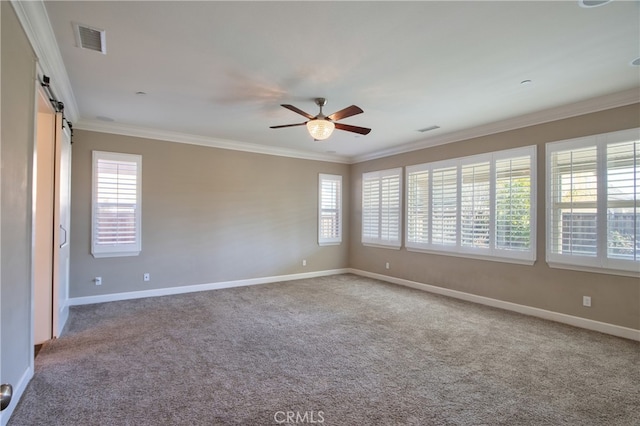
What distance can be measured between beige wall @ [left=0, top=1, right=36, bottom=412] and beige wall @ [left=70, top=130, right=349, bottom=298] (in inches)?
107

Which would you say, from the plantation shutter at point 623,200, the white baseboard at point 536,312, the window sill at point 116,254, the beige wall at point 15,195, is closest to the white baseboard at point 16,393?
the beige wall at point 15,195

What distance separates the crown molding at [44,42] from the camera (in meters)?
2.22

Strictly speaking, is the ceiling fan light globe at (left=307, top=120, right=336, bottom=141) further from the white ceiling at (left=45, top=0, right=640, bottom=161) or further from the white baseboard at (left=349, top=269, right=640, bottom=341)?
the white baseboard at (left=349, top=269, right=640, bottom=341)

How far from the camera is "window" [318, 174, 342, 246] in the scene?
741cm

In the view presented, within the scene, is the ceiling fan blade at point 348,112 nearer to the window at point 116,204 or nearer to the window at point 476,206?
the window at point 476,206

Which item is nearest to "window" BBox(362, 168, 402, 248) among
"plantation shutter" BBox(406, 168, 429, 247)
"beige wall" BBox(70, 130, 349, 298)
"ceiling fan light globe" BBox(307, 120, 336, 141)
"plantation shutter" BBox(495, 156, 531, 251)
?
"plantation shutter" BBox(406, 168, 429, 247)

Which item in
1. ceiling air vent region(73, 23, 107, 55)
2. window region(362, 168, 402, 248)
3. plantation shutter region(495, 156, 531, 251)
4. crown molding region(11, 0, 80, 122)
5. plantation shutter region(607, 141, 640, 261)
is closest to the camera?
crown molding region(11, 0, 80, 122)

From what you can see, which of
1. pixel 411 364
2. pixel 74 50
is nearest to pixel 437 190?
pixel 411 364

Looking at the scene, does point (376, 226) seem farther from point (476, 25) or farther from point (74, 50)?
point (74, 50)

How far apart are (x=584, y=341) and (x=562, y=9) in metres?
3.42

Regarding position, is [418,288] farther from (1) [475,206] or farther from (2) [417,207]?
(1) [475,206]

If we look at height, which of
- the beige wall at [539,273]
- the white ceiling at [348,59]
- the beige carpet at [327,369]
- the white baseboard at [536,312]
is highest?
the white ceiling at [348,59]

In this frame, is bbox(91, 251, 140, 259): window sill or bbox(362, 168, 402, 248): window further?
bbox(362, 168, 402, 248): window

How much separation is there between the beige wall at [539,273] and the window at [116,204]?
4831mm
